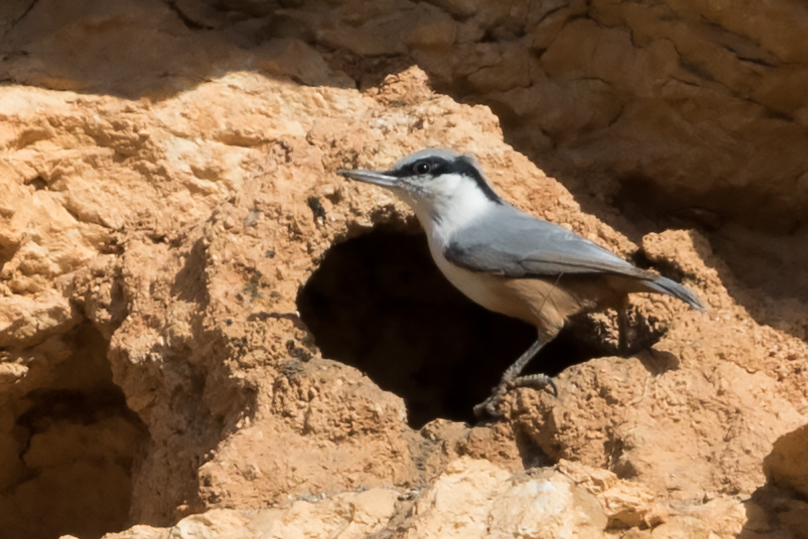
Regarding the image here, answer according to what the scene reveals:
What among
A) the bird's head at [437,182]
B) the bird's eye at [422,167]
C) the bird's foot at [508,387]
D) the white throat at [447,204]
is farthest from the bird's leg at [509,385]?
the bird's eye at [422,167]

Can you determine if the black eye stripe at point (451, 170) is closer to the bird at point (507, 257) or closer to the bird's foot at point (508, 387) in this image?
the bird at point (507, 257)

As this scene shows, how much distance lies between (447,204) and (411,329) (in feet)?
3.24

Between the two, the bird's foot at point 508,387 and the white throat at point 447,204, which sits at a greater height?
the white throat at point 447,204

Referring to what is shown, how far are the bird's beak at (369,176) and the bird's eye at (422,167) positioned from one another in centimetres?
12

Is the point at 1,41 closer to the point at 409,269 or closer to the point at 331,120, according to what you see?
the point at 331,120

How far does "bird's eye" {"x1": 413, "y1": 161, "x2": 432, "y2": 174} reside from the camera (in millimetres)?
4617

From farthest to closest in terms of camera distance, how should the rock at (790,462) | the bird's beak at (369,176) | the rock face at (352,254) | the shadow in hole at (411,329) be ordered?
the shadow in hole at (411,329)
the bird's beak at (369,176)
the rock face at (352,254)
the rock at (790,462)

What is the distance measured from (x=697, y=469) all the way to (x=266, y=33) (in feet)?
10.1

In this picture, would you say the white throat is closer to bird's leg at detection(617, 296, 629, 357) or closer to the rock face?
the rock face

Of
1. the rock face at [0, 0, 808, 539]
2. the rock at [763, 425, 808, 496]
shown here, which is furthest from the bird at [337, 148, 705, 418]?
the rock at [763, 425, 808, 496]

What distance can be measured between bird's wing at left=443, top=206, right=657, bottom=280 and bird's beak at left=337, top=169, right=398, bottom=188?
35 centimetres

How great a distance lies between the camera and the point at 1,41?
538 cm

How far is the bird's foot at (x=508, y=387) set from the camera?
13.6ft

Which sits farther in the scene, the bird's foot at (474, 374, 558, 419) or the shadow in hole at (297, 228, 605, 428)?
the shadow in hole at (297, 228, 605, 428)
